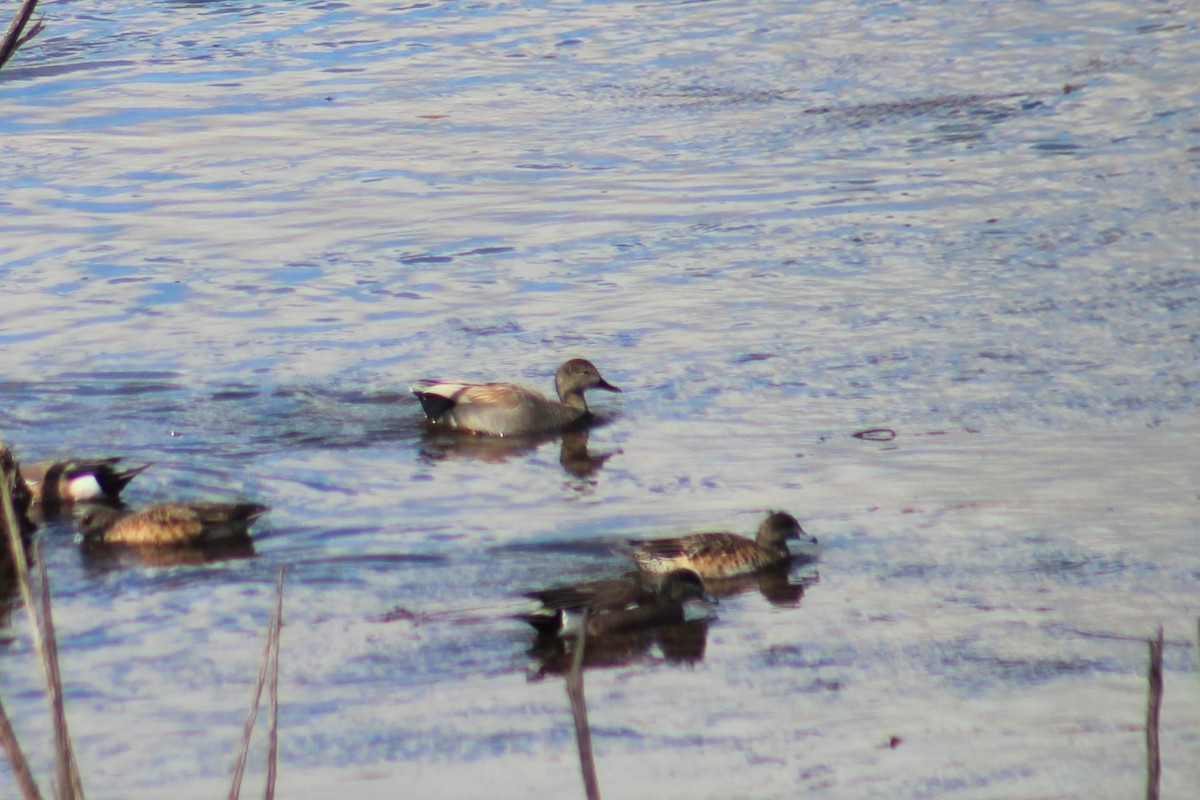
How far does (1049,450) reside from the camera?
8.74 meters

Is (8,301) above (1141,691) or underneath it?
underneath

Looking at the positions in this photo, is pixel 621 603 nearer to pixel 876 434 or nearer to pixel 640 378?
pixel 876 434

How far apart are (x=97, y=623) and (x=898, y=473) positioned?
11.5ft

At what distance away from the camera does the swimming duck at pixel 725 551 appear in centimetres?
→ 737

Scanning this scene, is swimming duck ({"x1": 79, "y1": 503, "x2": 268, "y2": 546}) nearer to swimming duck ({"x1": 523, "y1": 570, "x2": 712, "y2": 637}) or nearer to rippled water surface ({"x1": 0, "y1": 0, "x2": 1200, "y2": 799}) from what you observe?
rippled water surface ({"x1": 0, "y1": 0, "x2": 1200, "y2": 799})

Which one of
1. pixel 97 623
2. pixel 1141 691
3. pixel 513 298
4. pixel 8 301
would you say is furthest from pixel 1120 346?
pixel 8 301

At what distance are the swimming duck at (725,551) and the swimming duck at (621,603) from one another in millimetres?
263

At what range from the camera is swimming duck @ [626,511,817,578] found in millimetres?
7367

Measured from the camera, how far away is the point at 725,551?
745 cm

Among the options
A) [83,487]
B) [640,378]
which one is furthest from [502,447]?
[83,487]

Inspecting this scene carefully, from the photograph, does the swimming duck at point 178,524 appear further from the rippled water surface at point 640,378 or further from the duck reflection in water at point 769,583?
the duck reflection in water at point 769,583

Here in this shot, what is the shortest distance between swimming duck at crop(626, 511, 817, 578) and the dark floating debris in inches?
63.2

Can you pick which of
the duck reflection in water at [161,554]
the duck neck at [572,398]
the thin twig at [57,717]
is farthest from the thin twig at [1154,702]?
the duck neck at [572,398]

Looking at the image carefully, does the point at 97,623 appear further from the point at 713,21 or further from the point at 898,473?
the point at 713,21
